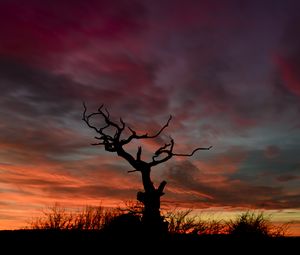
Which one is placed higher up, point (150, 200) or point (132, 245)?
point (150, 200)

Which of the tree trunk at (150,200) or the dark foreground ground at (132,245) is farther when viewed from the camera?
the tree trunk at (150,200)

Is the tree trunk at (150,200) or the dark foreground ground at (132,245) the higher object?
the tree trunk at (150,200)

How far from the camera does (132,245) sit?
1361 centimetres

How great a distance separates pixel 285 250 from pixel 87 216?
9154mm

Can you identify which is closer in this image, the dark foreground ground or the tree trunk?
the dark foreground ground

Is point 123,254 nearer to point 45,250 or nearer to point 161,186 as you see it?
point 45,250

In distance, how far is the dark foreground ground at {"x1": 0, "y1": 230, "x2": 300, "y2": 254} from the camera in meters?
12.7

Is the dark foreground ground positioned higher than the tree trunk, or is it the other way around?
the tree trunk

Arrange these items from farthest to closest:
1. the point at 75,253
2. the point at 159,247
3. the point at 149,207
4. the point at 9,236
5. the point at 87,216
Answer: the point at 149,207 < the point at 87,216 < the point at 9,236 < the point at 159,247 < the point at 75,253

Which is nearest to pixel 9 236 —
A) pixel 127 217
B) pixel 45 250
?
pixel 45 250

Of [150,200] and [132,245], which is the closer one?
[132,245]

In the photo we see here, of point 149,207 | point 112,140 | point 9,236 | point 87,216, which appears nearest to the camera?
point 9,236

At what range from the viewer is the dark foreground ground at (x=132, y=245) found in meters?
12.7

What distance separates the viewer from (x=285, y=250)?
42.2ft
